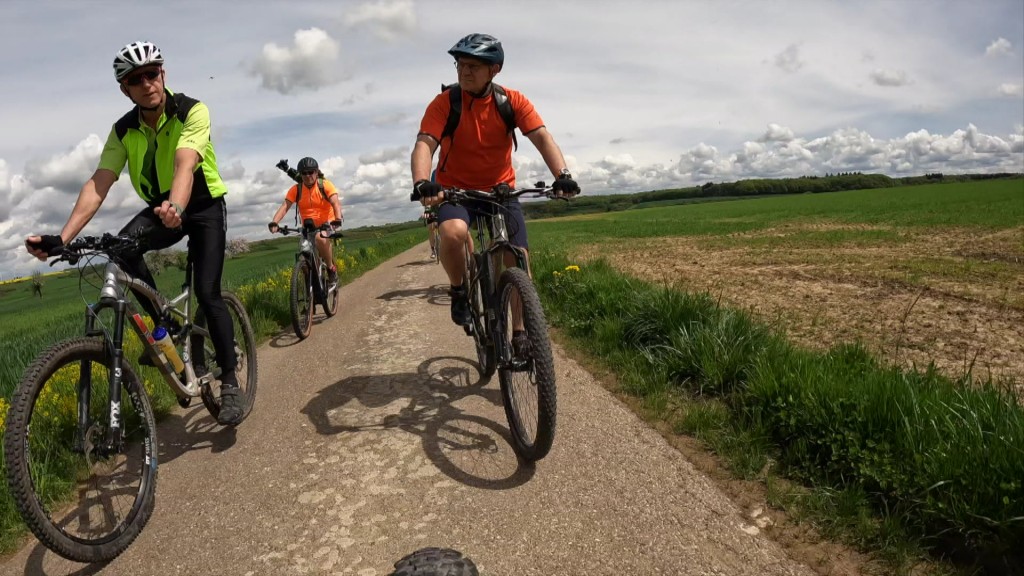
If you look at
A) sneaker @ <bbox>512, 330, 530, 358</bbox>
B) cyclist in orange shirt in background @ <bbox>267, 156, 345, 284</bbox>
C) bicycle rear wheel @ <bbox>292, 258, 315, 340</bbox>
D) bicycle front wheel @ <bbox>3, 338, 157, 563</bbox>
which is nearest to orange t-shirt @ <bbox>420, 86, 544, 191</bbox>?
sneaker @ <bbox>512, 330, 530, 358</bbox>

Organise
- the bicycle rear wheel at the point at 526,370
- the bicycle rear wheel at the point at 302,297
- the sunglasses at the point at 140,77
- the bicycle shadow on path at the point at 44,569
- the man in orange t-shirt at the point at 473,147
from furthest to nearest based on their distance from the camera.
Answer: the bicycle rear wheel at the point at 302,297 → the man in orange t-shirt at the point at 473,147 → the sunglasses at the point at 140,77 → the bicycle rear wheel at the point at 526,370 → the bicycle shadow on path at the point at 44,569

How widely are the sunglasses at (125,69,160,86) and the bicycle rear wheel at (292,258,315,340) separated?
378cm

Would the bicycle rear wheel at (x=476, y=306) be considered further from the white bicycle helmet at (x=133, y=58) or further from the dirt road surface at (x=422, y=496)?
the white bicycle helmet at (x=133, y=58)

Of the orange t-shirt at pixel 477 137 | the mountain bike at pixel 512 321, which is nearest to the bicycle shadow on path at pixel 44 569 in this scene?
the mountain bike at pixel 512 321

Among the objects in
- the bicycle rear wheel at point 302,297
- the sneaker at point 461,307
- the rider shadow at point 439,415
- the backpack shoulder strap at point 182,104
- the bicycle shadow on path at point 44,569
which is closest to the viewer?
the bicycle shadow on path at point 44,569

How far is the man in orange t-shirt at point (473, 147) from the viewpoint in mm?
3730

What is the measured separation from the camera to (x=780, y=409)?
323 cm

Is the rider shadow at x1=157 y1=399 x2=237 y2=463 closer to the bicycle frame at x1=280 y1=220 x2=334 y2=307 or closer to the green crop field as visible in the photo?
the green crop field

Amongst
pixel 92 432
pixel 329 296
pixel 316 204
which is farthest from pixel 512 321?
pixel 316 204

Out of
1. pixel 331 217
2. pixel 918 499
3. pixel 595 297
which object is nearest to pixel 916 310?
pixel 595 297

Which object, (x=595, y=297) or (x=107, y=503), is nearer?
(x=107, y=503)

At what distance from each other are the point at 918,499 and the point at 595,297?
4205mm

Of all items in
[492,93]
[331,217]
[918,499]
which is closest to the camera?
[918,499]

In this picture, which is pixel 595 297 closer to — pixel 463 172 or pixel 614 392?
pixel 614 392
